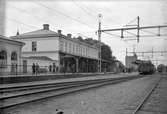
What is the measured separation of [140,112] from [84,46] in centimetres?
5067

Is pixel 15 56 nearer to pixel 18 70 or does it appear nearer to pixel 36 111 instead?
pixel 18 70

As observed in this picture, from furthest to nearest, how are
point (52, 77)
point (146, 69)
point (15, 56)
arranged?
point (146, 69)
point (15, 56)
point (52, 77)

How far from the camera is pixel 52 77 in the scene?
27688 mm

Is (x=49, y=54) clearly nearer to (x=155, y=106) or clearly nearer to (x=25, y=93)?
(x=25, y=93)

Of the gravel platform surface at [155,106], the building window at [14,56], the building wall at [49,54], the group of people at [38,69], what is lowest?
the gravel platform surface at [155,106]

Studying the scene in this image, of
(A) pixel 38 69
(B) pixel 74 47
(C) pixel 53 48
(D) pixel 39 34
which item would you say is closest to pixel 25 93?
(A) pixel 38 69

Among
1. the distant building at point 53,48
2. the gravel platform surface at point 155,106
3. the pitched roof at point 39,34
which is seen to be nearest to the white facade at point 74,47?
the distant building at point 53,48

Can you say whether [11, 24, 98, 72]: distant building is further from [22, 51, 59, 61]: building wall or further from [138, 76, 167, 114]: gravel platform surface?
[138, 76, 167, 114]: gravel platform surface

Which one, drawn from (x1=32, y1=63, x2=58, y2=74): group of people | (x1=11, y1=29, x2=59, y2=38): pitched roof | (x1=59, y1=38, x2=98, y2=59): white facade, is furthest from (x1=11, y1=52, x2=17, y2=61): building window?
(x1=11, y1=29, x2=59, y2=38): pitched roof

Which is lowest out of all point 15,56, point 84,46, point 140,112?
point 140,112

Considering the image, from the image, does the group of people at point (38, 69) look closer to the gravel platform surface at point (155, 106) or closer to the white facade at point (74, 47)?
the white facade at point (74, 47)

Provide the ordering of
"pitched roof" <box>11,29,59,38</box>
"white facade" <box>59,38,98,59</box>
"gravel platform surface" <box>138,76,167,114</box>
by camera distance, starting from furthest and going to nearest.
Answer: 1. "white facade" <box>59,38,98,59</box>
2. "pitched roof" <box>11,29,59,38</box>
3. "gravel platform surface" <box>138,76,167,114</box>

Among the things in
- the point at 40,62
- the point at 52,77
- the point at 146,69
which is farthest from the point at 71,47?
the point at 52,77

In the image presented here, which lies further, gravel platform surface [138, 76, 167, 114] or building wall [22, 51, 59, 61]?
building wall [22, 51, 59, 61]
